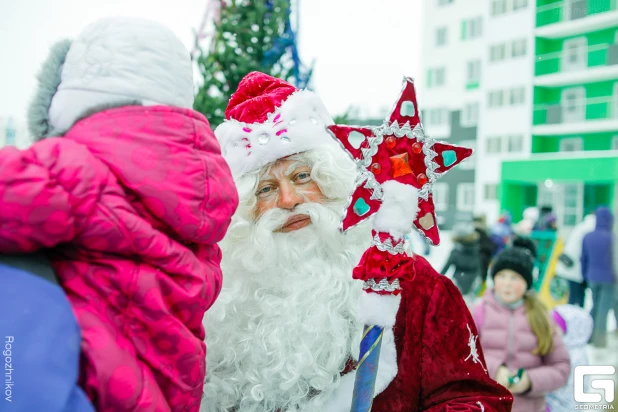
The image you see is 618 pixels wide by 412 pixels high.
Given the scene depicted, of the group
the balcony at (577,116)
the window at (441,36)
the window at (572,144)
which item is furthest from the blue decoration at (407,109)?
the window at (441,36)

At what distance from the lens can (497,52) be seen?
68.1 ft

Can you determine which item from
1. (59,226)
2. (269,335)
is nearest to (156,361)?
(59,226)

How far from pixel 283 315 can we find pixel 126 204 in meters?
0.94

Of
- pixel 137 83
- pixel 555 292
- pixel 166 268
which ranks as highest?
pixel 137 83

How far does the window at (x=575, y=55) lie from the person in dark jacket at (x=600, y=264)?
1406cm

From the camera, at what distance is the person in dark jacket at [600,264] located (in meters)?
5.93

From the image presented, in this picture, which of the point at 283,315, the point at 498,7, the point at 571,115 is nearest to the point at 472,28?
the point at 498,7

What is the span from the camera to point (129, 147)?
1016 mm

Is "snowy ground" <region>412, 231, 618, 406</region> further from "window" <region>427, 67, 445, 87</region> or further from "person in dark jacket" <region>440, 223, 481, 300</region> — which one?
"window" <region>427, 67, 445, 87</region>

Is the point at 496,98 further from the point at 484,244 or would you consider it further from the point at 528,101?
the point at 484,244

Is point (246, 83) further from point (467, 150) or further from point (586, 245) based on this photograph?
point (586, 245)

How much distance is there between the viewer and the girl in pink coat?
3.13 m

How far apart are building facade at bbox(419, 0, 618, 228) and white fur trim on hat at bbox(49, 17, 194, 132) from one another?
689 inches

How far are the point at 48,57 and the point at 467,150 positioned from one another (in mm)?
1143
